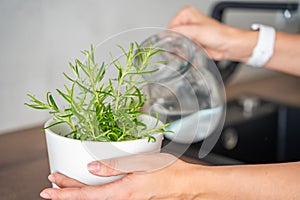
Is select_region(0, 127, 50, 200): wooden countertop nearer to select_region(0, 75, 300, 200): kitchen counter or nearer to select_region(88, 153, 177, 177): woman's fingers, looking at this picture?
select_region(0, 75, 300, 200): kitchen counter

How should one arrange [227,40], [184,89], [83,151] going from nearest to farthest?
[83,151]
[184,89]
[227,40]

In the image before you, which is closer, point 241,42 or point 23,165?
point 23,165

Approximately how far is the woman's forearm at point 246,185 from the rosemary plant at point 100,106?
0.33 feet

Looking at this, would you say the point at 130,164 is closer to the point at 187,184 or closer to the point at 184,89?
the point at 187,184

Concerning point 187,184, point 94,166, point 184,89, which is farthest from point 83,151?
point 184,89

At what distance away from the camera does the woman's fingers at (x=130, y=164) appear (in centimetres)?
57

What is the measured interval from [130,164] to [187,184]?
0.29ft

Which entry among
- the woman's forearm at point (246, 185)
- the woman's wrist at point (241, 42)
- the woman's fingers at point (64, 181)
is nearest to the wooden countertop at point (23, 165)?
the woman's fingers at point (64, 181)

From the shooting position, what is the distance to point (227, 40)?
0.99 metres

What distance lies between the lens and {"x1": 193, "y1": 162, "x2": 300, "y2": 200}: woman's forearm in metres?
0.61

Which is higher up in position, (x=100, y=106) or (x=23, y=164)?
(x=100, y=106)

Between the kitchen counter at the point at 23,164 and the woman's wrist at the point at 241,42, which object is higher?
the woman's wrist at the point at 241,42

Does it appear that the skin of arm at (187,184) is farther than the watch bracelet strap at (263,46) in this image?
No

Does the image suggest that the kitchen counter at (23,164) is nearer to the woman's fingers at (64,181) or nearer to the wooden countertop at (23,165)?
the wooden countertop at (23,165)
